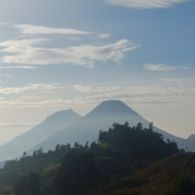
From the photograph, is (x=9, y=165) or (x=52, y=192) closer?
(x=52, y=192)

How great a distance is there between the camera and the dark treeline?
99.1 meters

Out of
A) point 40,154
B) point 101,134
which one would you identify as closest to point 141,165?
point 101,134

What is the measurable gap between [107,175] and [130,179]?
25.3 meters

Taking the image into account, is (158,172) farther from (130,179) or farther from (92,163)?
(92,163)

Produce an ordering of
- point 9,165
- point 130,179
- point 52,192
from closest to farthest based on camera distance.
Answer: point 130,179
point 52,192
point 9,165

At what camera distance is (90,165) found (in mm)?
99375

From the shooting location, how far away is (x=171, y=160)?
106 meters

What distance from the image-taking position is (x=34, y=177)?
333ft

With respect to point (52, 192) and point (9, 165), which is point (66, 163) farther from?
point (9, 165)

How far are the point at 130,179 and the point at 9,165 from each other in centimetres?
9584

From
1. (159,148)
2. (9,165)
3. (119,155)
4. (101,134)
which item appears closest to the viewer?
(119,155)

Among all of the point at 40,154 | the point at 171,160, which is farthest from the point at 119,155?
the point at 40,154

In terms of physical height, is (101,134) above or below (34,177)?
above

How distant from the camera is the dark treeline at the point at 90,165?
9906cm
